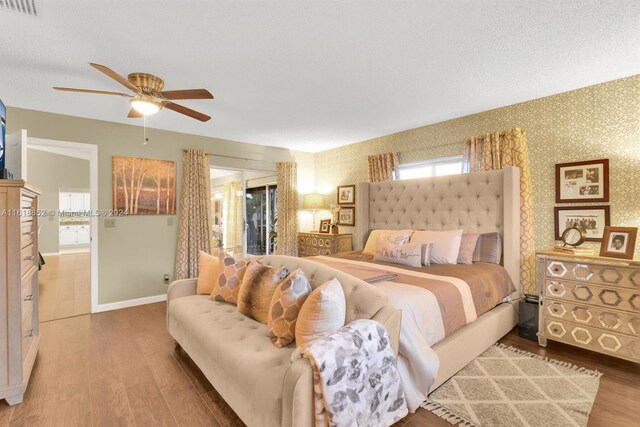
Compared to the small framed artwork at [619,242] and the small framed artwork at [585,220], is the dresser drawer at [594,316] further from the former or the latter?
the small framed artwork at [585,220]

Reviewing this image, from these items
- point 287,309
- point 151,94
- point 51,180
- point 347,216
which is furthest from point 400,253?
point 51,180

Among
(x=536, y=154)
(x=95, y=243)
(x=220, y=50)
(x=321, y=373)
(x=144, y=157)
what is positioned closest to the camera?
(x=321, y=373)

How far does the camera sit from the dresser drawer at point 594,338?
92.0 inches

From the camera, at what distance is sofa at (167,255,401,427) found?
1296 mm

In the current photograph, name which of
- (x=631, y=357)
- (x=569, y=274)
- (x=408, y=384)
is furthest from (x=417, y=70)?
(x=631, y=357)

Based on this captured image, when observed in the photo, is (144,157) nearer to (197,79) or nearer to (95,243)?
(95,243)

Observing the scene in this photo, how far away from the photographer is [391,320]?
1660 mm

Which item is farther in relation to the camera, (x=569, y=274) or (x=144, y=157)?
(x=144, y=157)

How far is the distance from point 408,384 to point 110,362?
8.05 ft

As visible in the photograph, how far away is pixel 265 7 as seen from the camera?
1.83 meters

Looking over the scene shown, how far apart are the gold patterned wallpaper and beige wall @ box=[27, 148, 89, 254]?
972cm

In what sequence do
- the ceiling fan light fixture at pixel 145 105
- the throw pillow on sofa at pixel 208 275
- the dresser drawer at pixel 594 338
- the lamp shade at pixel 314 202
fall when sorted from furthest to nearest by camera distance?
the lamp shade at pixel 314 202 < the throw pillow on sofa at pixel 208 275 < the ceiling fan light fixture at pixel 145 105 < the dresser drawer at pixel 594 338

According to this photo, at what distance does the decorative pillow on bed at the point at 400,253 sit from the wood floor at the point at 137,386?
1.15 m

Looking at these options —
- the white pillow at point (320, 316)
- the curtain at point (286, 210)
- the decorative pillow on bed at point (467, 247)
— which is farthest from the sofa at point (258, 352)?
the curtain at point (286, 210)
